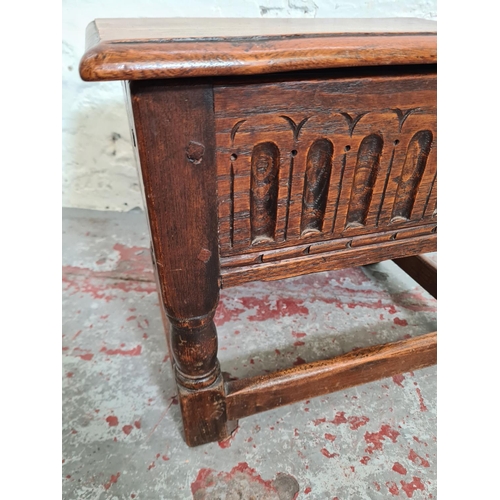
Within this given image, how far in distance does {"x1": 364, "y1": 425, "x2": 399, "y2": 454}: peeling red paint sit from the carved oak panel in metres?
0.53

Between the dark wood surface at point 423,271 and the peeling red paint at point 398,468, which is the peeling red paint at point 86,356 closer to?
the peeling red paint at point 398,468

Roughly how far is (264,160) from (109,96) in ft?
4.44

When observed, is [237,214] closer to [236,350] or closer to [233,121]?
[233,121]

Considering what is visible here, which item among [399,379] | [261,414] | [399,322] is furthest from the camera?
[399,322]

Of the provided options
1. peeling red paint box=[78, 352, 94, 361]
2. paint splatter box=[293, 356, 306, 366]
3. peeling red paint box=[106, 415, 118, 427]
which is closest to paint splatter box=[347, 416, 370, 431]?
paint splatter box=[293, 356, 306, 366]

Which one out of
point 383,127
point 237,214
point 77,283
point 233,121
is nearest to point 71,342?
point 77,283

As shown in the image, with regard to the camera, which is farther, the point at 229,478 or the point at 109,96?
the point at 109,96

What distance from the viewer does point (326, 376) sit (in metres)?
1.01

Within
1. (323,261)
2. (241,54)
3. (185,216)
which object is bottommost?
(323,261)

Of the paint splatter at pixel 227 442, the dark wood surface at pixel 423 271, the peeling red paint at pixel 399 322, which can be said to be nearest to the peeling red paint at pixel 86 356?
the paint splatter at pixel 227 442

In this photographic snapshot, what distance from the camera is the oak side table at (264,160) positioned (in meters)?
0.57

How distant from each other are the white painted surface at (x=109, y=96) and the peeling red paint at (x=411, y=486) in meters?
1.65

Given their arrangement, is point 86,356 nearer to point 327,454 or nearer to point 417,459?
point 327,454

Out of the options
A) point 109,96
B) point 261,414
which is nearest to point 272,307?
point 261,414
